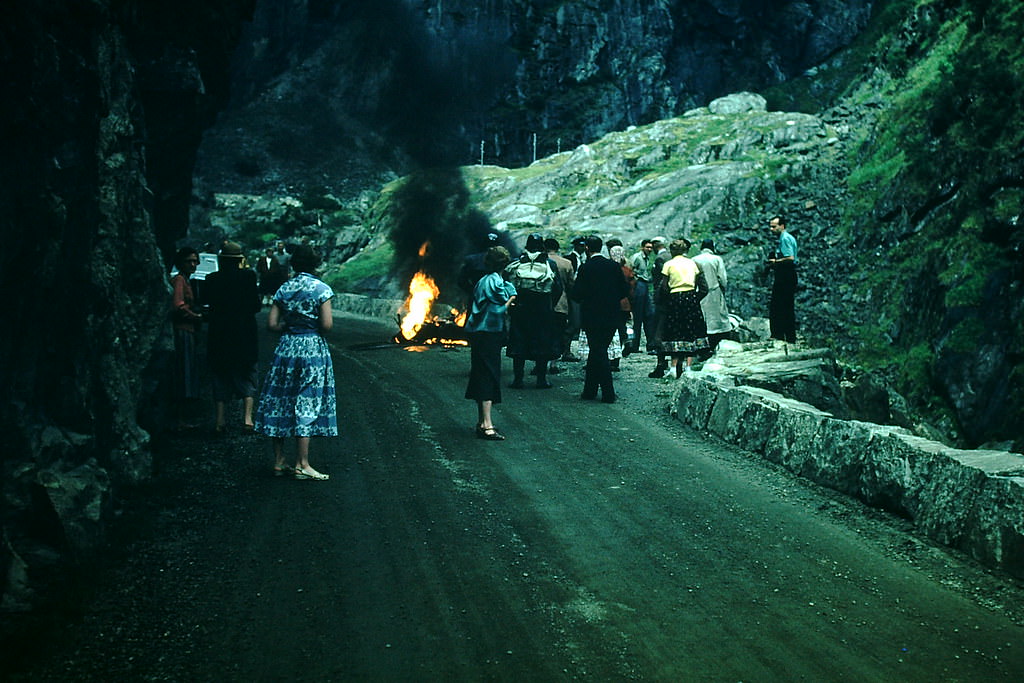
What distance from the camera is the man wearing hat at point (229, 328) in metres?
10.2

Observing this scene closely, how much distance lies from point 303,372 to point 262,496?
3.57 feet

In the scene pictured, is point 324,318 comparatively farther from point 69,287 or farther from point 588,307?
point 588,307

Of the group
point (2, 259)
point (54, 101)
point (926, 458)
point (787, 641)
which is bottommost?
point (787, 641)

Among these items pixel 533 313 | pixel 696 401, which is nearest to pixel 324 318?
pixel 696 401

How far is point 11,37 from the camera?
5.14m

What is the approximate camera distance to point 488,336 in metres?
9.96

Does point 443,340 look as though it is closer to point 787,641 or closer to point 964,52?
point 964,52

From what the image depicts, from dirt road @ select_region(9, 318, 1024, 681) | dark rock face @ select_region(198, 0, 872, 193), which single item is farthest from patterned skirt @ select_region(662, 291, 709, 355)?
dark rock face @ select_region(198, 0, 872, 193)

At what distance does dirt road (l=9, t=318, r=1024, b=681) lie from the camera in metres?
4.25

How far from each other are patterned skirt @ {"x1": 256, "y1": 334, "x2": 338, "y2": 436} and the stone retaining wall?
4.12 meters

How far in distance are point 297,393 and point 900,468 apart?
4.77 meters

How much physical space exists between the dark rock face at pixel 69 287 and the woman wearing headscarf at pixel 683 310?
7454mm

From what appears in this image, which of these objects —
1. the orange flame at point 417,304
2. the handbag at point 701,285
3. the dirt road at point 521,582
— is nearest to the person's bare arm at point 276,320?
the dirt road at point 521,582

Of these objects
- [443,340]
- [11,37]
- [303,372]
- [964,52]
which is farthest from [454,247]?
[11,37]
